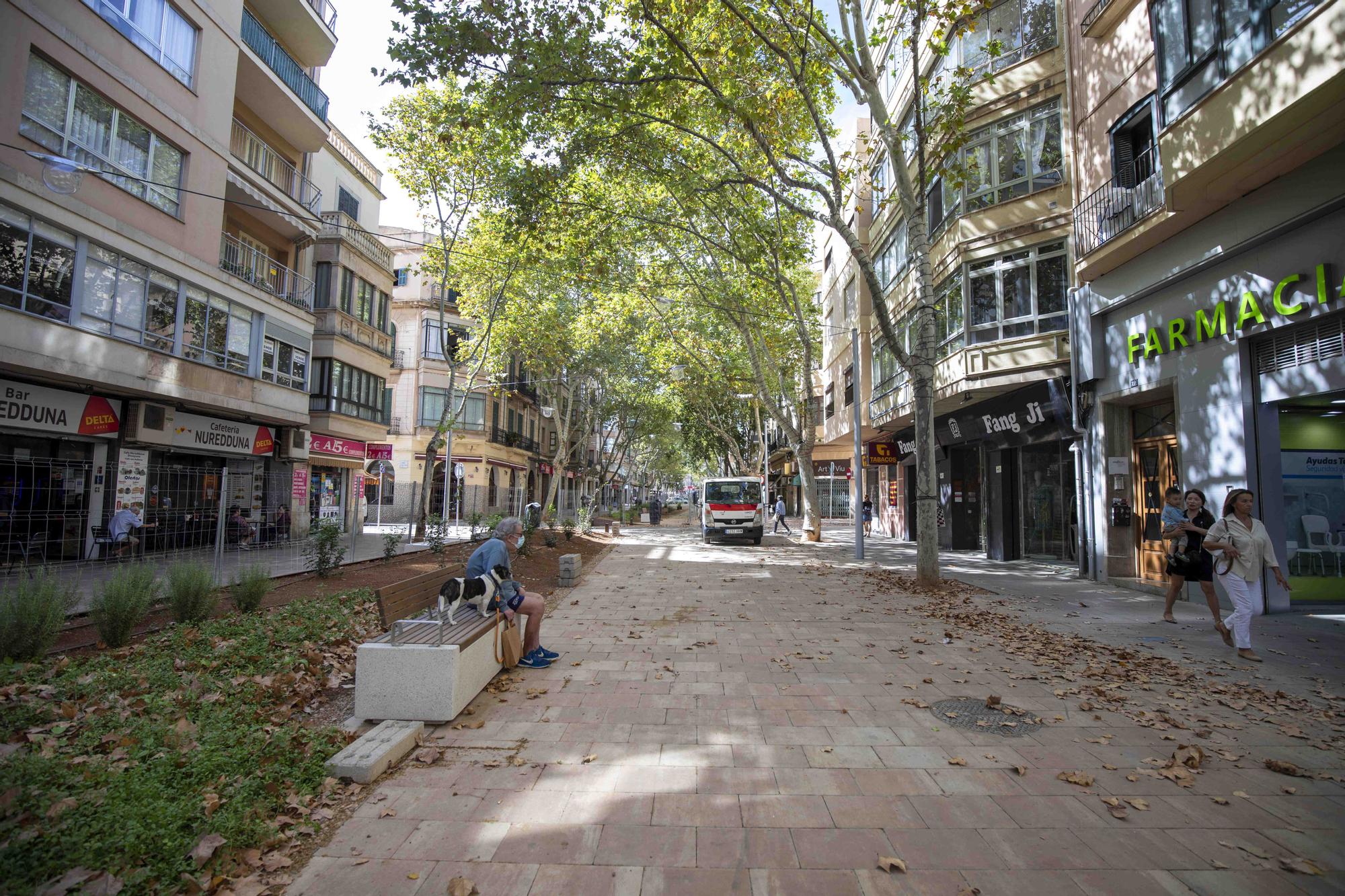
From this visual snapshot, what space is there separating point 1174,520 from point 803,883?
778 centimetres

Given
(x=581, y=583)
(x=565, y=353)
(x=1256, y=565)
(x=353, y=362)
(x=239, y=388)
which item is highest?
(x=565, y=353)

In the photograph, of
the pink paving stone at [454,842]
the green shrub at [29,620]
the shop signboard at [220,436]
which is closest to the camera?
the pink paving stone at [454,842]

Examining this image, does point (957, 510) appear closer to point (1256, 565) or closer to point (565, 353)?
point (1256, 565)

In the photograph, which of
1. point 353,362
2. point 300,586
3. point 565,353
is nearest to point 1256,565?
point 300,586

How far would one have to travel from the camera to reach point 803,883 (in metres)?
2.79

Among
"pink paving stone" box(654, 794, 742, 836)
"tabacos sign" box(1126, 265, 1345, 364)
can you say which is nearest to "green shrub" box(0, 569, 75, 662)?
"pink paving stone" box(654, 794, 742, 836)

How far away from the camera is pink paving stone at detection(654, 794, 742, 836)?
331 centimetres

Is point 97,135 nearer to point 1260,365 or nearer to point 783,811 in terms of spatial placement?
point 783,811

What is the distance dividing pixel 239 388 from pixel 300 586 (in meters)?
9.27

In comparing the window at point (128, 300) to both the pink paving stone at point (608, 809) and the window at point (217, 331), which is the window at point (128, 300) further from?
the pink paving stone at point (608, 809)

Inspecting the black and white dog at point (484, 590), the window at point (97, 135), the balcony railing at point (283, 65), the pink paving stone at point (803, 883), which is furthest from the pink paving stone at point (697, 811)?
the balcony railing at point (283, 65)

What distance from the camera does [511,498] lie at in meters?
33.1

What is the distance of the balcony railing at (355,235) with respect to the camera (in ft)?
72.9

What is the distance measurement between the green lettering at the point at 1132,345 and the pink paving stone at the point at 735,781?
1071 centimetres
